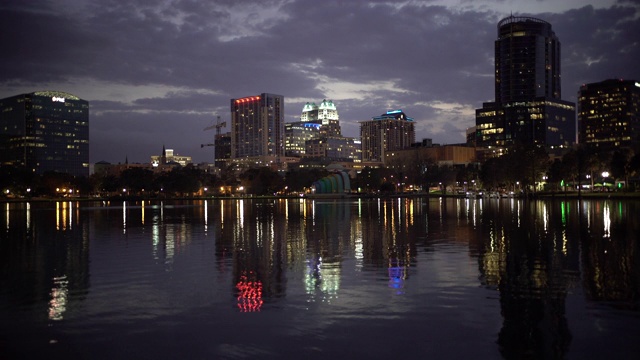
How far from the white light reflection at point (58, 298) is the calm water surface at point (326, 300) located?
46 mm

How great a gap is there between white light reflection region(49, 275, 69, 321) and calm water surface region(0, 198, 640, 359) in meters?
0.05

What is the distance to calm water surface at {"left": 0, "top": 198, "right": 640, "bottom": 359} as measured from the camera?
10750 millimetres

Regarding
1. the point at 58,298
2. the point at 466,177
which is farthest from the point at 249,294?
the point at 466,177

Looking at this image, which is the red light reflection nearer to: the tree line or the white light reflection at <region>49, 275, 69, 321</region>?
the white light reflection at <region>49, 275, 69, 321</region>

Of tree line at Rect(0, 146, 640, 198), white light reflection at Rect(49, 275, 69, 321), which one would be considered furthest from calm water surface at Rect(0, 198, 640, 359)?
tree line at Rect(0, 146, 640, 198)

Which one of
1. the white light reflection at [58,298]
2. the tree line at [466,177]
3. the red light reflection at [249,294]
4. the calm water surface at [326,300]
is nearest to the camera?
the calm water surface at [326,300]

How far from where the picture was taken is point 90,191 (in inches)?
7840

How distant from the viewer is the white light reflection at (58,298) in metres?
13.6

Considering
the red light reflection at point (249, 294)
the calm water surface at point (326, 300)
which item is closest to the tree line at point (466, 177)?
the calm water surface at point (326, 300)

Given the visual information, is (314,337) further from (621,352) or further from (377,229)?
(377,229)

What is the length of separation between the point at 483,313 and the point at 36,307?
35.9 ft

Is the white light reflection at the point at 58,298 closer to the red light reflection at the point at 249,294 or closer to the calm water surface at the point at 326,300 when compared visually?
the calm water surface at the point at 326,300

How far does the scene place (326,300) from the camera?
48.0ft

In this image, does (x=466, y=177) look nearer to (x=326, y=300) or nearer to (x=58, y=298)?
(x=326, y=300)
